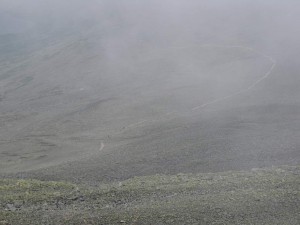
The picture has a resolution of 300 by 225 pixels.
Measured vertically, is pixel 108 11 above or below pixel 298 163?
above

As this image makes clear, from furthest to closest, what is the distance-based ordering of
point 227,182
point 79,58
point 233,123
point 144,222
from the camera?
point 79,58, point 233,123, point 227,182, point 144,222

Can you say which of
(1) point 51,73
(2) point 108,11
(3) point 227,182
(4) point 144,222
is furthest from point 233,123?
(2) point 108,11

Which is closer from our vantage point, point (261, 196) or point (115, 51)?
point (261, 196)

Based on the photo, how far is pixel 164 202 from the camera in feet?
57.6

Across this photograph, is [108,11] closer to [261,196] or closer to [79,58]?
[79,58]

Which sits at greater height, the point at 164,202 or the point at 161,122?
the point at 164,202

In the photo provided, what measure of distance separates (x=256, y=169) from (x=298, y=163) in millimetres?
2706

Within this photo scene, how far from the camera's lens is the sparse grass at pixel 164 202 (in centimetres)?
1630

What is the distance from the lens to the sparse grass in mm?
16297

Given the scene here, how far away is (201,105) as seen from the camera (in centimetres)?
4262

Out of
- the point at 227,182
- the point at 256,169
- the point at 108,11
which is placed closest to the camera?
the point at 227,182

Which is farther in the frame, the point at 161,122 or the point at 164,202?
the point at 161,122

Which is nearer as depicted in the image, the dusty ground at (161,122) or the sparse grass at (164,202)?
the sparse grass at (164,202)

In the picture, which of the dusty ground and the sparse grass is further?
the dusty ground
